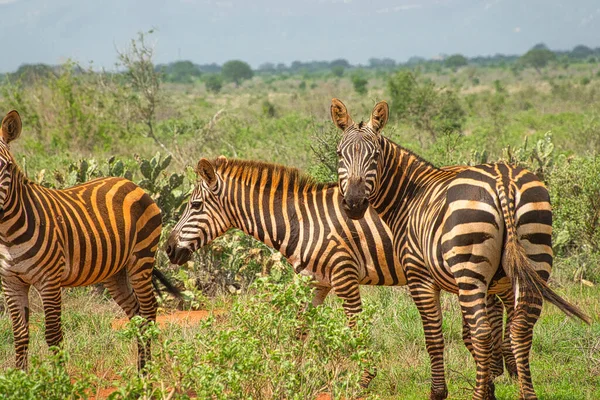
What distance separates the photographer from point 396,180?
5.91 metres

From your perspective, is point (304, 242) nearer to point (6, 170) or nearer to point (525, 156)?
point (6, 170)

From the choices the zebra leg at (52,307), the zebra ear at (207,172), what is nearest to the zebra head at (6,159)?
the zebra leg at (52,307)

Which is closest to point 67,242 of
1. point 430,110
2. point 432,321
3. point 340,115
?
point 340,115

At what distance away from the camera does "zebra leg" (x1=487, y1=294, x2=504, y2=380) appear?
19.4 feet

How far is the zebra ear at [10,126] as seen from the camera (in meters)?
5.80

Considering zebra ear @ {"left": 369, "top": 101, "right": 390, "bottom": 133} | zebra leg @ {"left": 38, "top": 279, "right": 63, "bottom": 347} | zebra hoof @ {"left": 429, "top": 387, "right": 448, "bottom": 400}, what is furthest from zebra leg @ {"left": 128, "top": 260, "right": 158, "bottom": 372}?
zebra hoof @ {"left": 429, "top": 387, "right": 448, "bottom": 400}

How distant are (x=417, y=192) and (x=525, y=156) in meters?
5.55

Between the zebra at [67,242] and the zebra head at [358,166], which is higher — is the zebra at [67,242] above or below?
below

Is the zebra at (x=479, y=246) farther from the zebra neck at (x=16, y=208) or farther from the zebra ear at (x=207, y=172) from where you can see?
the zebra neck at (x=16, y=208)

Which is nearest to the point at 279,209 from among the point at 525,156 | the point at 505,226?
the point at 505,226

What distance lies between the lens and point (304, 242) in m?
6.16

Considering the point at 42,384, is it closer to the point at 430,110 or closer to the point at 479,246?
the point at 479,246

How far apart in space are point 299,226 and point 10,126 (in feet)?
→ 8.52

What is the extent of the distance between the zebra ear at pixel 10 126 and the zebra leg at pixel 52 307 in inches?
49.5
